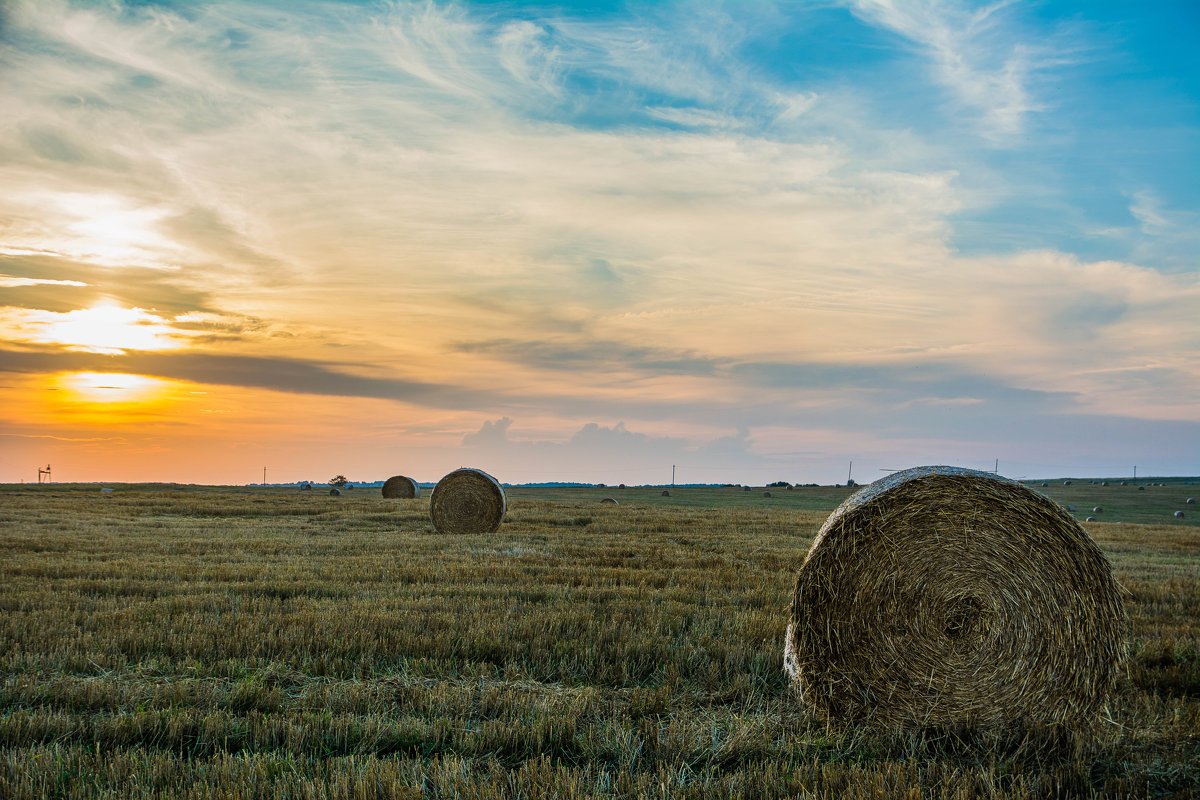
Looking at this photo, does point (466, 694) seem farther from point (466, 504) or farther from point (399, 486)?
point (399, 486)

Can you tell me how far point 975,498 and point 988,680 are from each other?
146cm

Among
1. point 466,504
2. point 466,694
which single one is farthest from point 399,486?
point 466,694

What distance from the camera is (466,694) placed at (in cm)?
576

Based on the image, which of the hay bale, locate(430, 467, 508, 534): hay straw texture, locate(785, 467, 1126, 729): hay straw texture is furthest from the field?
the hay bale

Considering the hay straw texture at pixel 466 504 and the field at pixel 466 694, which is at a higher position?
the hay straw texture at pixel 466 504

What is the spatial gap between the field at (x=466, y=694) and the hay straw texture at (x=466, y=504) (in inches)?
348

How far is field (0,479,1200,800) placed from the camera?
4383mm

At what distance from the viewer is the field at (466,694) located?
4.38 metres

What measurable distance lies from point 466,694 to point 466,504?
16150mm

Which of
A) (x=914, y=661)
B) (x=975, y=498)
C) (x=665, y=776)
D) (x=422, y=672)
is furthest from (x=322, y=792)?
(x=975, y=498)

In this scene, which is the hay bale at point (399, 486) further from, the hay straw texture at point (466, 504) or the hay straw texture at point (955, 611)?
the hay straw texture at point (955, 611)

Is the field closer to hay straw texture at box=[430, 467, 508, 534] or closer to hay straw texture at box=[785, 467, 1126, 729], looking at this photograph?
hay straw texture at box=[785, 467, 1126, 729]

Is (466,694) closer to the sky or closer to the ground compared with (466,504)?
closer to the ground

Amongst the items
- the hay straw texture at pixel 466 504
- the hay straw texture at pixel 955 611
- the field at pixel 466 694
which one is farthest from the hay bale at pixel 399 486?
the hay straw texture at pixel 955 611
